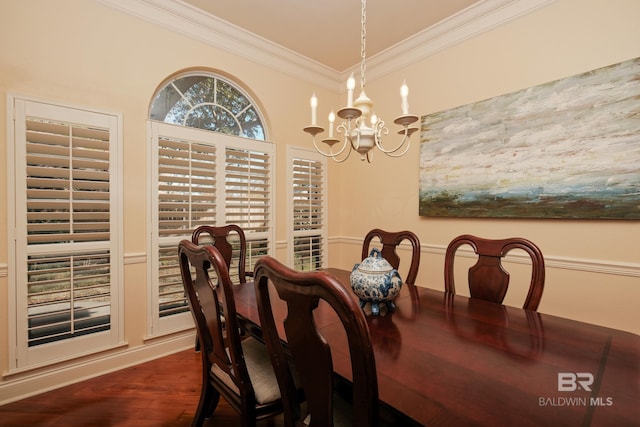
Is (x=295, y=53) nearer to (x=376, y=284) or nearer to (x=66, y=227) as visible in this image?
(x=66, y=227)

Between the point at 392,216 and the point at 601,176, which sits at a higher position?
the point at 601,176

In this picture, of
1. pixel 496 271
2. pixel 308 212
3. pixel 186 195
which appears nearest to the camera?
pixel 496 271

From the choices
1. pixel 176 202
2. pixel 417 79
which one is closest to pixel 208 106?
pixel 176 202

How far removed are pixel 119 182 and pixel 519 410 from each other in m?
2.49

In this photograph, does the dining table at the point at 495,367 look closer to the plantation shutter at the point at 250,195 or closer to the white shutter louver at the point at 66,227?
the white shutter louver at the point at 66,227

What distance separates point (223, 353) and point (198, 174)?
170 centimetres

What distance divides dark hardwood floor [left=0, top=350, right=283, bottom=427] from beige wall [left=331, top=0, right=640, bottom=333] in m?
2.05

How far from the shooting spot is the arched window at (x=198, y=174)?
2.29m

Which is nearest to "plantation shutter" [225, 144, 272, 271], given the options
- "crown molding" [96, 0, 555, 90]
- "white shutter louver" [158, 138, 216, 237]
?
"white shutter louver" [158, 138, 216, 237]

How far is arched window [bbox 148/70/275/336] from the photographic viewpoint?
229cm

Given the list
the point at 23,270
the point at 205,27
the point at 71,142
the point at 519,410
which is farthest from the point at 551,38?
the point at 23,270

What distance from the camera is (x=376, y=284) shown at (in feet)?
4.13

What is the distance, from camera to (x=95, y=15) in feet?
6.58

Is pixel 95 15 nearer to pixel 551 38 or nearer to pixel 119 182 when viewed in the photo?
pixel 119 182
